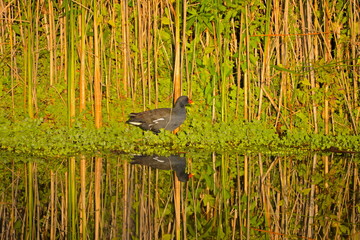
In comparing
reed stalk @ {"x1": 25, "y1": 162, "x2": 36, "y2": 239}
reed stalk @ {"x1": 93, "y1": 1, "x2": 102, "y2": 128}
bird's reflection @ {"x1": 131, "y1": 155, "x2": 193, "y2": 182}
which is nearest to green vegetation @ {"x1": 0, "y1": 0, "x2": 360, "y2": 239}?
reed stalk @ {"x1": 93, "y1": 1, "x2": 102, "y2": 128}

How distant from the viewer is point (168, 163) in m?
6.73

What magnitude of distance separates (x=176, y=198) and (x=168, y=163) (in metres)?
1.66

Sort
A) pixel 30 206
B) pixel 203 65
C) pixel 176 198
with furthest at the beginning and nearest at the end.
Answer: pixel 203 65
pixel 176 198
pixel 30 206

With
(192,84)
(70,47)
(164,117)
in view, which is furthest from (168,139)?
(70,47)

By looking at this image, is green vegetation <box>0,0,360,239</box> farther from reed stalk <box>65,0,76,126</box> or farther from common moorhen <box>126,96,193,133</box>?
common moorhen <box>126,96,193,133</box>

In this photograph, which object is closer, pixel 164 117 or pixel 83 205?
pixel 83 205

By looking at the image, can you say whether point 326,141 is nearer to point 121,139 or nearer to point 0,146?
point 121,139

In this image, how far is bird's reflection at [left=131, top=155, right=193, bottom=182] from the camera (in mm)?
6062

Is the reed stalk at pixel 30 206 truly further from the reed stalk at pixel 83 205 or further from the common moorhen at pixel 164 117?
the common moorhen at pixel 164 117

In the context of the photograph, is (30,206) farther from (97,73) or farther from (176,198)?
(97,73)

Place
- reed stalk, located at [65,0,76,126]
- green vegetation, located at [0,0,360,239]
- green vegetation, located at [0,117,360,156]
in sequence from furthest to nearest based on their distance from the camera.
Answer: reed stalk, located at [65,0,76,126] < green vegetation, located at [0,117,360,156] < green vegetation, located at [0,0,360,239]

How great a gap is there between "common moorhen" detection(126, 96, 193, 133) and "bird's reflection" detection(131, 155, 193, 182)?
1035 mm

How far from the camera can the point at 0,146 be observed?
8.02 metres

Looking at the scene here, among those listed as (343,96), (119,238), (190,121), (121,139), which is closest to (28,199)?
(119,238)
